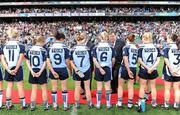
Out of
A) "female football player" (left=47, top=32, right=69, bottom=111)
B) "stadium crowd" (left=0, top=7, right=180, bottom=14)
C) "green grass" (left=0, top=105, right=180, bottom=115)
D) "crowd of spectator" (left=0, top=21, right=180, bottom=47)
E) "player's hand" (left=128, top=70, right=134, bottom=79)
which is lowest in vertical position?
"green grass" (left=0, top=105, right=180, bottom=115)

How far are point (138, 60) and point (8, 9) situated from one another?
27724 millimetres

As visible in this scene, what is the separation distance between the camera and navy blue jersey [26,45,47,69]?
9.59 metres

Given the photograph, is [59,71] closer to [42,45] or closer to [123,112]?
[42,45]

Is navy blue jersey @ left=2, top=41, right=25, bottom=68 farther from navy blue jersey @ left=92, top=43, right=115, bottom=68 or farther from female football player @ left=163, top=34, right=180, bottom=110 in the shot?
female football player @ left=163, top=34, right=180, bottom=110

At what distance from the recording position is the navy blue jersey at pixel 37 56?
31.5ft

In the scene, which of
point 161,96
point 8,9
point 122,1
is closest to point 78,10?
point 122,1

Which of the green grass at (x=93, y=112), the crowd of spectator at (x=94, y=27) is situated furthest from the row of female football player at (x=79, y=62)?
the crowd of spectator at (x=94, y=27)

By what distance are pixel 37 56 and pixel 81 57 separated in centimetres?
105

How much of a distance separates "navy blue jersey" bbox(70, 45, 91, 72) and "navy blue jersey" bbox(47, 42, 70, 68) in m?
0.17

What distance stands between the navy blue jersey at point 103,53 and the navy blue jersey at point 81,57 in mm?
205

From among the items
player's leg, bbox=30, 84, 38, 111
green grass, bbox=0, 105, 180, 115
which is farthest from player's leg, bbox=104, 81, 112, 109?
player's leg, bbox=30, 84, 38, 111

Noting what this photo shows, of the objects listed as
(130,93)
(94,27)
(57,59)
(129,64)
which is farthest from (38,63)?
(94,27)

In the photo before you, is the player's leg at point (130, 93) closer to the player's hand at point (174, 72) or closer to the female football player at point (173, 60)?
the female football player at point (173, 60)

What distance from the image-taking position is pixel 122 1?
35.4 meters
